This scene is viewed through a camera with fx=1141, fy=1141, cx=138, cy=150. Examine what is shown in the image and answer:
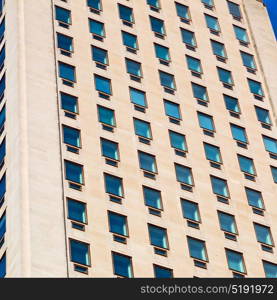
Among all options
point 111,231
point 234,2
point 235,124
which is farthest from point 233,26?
point 111,231

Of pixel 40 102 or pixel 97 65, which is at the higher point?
pixel 97 65

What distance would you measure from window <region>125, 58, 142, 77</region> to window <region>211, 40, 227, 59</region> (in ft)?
26.5

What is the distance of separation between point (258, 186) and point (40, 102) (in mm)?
15296

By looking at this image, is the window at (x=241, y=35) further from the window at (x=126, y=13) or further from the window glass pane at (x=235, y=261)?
the window glass pane at (x=235, y=261)

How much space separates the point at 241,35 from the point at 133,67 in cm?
1305

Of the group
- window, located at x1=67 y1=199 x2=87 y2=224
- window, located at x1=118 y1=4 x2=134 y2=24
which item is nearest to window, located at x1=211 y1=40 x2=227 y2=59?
window, located at x1=118 y1=4 x2=134 y2=24

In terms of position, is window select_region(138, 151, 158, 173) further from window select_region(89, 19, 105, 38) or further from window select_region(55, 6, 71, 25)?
window select_region(55, 6, 71, 25)

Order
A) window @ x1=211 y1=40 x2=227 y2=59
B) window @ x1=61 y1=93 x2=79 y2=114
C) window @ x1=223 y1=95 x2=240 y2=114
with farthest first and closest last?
window @ x1=211 y1=40 x2=227 y2=59
window @ x1=223 y1=95 x2=240 y2=114
window @ x1=61 y1=93 x2=79 y2=114

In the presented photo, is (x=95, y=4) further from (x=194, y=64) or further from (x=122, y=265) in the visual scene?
(x=122, y=265)

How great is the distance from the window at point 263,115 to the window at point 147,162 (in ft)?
38.8

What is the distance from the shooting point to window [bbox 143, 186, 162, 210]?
224ft

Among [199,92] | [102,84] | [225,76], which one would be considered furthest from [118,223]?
[225,76]

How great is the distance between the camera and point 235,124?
78250 mm

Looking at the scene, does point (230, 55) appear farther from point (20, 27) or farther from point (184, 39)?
point (20, 27)
